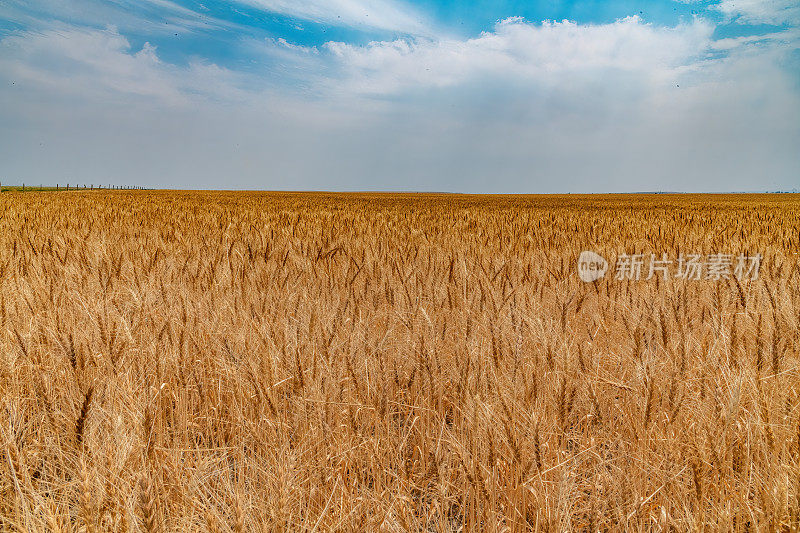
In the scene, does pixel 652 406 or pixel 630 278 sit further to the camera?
pixel 630 278

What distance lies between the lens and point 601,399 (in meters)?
1.65

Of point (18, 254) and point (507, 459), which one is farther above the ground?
point (18, 254)

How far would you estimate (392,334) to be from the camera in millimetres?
2258

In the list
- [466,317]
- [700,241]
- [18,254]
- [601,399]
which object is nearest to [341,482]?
[601,399]

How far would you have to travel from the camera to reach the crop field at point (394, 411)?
1082 millimetres

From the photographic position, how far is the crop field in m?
1.08

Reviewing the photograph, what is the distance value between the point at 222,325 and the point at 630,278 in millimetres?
2960

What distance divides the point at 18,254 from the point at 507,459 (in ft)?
14.0

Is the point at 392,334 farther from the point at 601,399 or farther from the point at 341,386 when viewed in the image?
the point at 601,399

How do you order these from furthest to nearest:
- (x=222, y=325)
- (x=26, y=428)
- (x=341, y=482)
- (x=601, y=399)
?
1. (x=222, y=325)
2. (x=601, y=399)
3. (x=26, y=428)
4. (x=341, y=482)

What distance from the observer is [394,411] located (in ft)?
5.44

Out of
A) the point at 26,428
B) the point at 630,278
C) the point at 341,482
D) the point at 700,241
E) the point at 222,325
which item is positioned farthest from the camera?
the point at 700,241

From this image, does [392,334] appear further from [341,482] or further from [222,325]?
[341,482]

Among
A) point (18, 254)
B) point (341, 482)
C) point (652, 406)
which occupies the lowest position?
point (341, 482)
